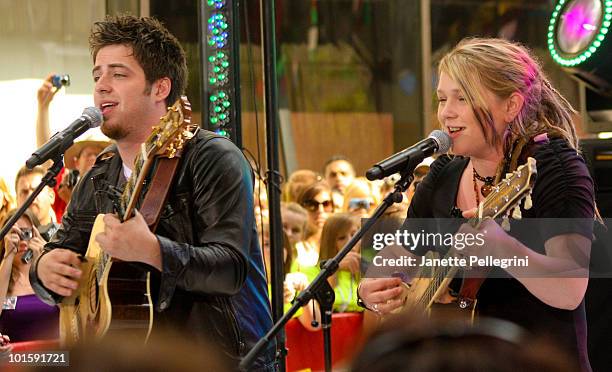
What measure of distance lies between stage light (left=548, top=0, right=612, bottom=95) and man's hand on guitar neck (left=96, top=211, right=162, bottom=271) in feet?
7.69

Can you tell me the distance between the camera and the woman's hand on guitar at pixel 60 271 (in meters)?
3.04

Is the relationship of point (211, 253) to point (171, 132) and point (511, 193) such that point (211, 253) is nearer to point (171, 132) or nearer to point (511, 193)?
point (171, 132)

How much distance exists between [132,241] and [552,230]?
1.07 meters

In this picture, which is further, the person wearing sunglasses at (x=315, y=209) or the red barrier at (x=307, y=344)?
the person wearing sunglasses at (x=315, y=209)

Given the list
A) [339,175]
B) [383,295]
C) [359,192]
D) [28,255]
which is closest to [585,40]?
[383,295]

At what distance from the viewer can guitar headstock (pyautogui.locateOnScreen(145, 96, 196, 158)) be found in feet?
9.41

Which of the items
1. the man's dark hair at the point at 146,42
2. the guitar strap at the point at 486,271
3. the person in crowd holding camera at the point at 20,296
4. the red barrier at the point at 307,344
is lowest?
the red barrier at the point at 307,344

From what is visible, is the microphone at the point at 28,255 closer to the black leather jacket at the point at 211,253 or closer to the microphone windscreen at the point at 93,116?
the microphone windscreen at the point at 93,116

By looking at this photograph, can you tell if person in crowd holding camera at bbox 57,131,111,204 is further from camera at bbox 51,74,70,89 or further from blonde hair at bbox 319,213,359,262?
blonde hair at bbox 319,213,359,262

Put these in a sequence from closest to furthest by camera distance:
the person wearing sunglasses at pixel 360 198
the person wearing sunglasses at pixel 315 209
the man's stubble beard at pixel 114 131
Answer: the man's stubble beard at pixel 114 131
the person wearing sunglasses at pixel 315 209
the person wearing sunglasses at pixel 360 198

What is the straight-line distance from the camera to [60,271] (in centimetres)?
304

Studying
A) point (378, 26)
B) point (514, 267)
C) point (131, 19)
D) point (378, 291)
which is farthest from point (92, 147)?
point (378, 26)

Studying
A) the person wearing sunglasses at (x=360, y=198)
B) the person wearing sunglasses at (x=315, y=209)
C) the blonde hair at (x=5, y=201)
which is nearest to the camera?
the blonde hair at (x=5, y=201)

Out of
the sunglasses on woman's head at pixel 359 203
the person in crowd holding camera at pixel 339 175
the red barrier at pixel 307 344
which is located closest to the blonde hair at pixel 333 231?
the red barrier at pixel 307 344
